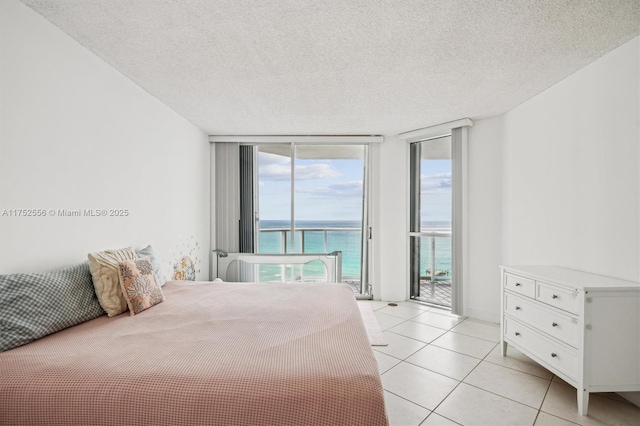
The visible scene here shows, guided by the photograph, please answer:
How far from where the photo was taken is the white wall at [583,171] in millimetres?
1988

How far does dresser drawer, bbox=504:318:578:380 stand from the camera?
6.30 ft

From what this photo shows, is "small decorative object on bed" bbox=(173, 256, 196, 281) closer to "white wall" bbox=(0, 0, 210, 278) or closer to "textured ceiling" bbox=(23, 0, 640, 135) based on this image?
"white wall" bbox=(0, 0, 210, 278)

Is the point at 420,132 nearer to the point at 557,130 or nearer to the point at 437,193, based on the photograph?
the point at 437,193

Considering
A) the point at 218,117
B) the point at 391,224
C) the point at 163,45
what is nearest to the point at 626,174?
the point at 391,224

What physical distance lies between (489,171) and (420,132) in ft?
3.29

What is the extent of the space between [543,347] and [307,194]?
Answer: 324 centimetres

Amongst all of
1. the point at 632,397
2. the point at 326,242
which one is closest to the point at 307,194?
the point at 326,242

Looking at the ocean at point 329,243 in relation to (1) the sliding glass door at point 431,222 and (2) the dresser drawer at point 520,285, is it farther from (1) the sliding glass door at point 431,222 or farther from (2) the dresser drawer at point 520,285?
(2) the dresser drawer at point 520,285

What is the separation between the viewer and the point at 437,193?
4090 millimetres

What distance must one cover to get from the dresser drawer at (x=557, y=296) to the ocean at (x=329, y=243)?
69.7 inches

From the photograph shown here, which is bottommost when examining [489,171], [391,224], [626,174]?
[391,224]

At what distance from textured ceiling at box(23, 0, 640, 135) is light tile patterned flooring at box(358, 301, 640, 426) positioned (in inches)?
95.1

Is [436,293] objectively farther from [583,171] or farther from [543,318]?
[583,171]

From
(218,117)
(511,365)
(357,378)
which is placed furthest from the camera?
(218,117)
